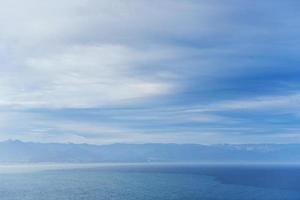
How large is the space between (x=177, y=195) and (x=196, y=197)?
10.4m

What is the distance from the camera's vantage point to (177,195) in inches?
6850

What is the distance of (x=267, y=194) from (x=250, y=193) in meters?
8.52

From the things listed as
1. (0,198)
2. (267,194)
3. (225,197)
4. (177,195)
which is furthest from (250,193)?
(0,198)

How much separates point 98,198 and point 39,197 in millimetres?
25849

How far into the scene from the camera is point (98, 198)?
169m

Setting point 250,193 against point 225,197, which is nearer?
point 225,197

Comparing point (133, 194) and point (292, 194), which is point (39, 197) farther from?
point (292, 194)

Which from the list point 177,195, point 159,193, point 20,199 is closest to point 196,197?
point 177,195

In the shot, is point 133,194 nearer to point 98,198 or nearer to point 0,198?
point 98,198

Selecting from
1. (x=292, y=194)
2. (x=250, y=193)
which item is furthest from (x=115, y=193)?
(x=292, y=194)

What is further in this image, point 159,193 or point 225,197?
point 159,193

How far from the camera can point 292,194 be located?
566 ft

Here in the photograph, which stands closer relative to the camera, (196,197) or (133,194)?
(196,197)

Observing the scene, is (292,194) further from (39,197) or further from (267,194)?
(39,197)
